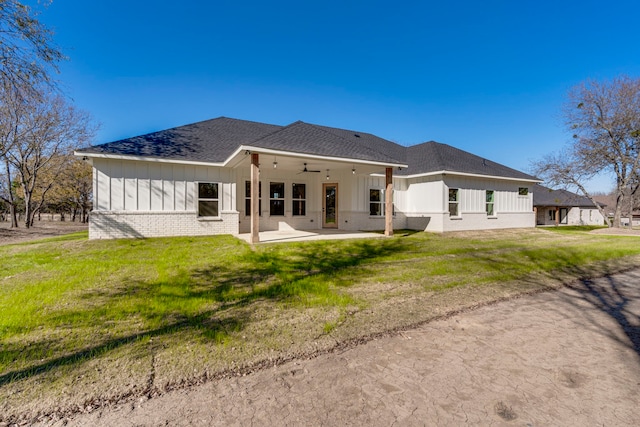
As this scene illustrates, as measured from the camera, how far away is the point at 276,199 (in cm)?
1486

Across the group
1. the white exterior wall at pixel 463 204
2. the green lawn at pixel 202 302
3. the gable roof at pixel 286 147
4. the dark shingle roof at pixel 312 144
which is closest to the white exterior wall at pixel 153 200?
the gable roof at pixel 286 147

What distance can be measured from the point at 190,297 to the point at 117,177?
357 inches

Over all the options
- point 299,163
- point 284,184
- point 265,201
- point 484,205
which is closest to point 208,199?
point 265,201

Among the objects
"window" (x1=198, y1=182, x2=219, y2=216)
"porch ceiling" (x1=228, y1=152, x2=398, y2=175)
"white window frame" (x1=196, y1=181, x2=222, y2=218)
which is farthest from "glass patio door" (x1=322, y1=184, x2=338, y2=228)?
"window" (x1=198, y1=182, x2=219, y2=216)

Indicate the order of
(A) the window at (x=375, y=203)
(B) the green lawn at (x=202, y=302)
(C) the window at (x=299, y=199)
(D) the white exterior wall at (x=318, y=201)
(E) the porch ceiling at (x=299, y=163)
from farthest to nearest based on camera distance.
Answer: (A) the window at (x=375, y=203) → (C) the window at (x=299, y=199) → (D) the white exterior wall at (x=318, y=201) → (E) the porch ceiling at (x=299, y=163) → (B) the green lawn at (x=202, y=302)

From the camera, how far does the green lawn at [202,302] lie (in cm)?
269

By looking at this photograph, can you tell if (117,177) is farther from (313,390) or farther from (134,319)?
(313,390)

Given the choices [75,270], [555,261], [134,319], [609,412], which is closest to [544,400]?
[609,412]

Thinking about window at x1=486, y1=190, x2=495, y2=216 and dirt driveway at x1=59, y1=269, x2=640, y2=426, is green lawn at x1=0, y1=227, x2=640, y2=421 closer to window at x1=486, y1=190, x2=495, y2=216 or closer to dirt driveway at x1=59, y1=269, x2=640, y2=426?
dirt driveway at x1=59, y1=269, x2=640, y2=426

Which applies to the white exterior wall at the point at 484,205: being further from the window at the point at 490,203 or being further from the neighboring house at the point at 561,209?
the neighboring house at the point at 561,209

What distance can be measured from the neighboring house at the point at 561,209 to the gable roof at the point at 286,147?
69.3ft

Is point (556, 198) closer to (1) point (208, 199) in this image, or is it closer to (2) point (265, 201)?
(2) point (265, 201)

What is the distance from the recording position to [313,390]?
2461 millimetres

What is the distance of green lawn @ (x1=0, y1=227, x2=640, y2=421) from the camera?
8.81 ft
